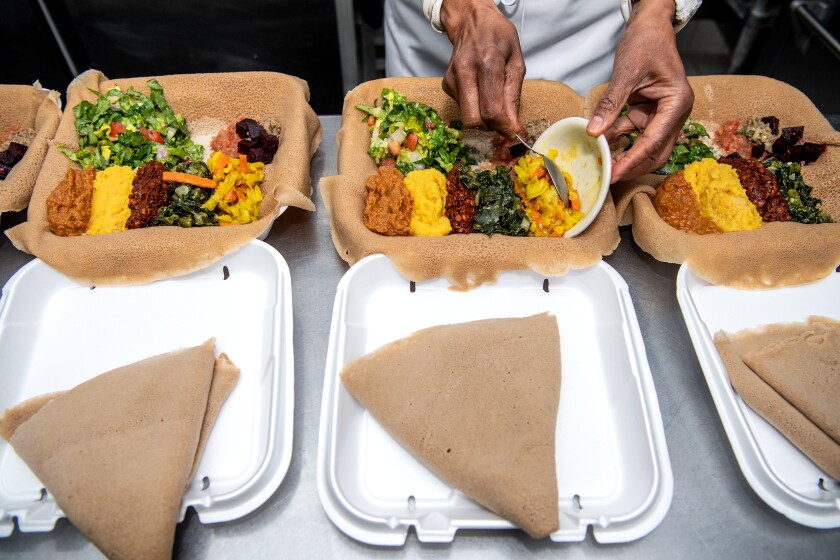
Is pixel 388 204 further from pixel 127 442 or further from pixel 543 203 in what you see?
pixel 127 442

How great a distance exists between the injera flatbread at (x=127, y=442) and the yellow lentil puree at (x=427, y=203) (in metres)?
0.85

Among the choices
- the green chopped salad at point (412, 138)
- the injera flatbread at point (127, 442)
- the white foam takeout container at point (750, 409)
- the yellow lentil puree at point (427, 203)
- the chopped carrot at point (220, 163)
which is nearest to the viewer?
the injera flatbread at point (127, 442)

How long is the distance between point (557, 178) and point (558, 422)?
926 millimetres

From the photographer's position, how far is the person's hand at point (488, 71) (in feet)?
5.77

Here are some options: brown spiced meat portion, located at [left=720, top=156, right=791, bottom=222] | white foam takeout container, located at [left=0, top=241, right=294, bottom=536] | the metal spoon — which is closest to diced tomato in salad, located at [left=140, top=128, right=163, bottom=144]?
white foam takeout container, located at [left=0, top=241, right=294, bottom=536]

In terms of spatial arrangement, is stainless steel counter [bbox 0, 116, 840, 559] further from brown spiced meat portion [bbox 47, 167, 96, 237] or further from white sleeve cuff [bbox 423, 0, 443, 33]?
white sleeve cuff [bbox 423, 0, 443, 33]

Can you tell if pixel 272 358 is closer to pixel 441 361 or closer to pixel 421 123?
pixel 441 361

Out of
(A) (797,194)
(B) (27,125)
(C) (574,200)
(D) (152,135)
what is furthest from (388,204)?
(B) (27,125)

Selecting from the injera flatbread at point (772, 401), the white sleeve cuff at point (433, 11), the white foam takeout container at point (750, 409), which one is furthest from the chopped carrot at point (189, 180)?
the injera flatbread at point (772, 401)

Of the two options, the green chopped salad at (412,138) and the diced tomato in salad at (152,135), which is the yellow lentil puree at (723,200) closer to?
the green chopped salad at (412,138)

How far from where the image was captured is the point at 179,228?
1902 millimetres

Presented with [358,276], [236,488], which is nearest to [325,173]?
[358,276]

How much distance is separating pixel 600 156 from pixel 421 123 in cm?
78

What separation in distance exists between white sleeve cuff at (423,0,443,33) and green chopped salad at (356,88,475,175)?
1.05 feet
